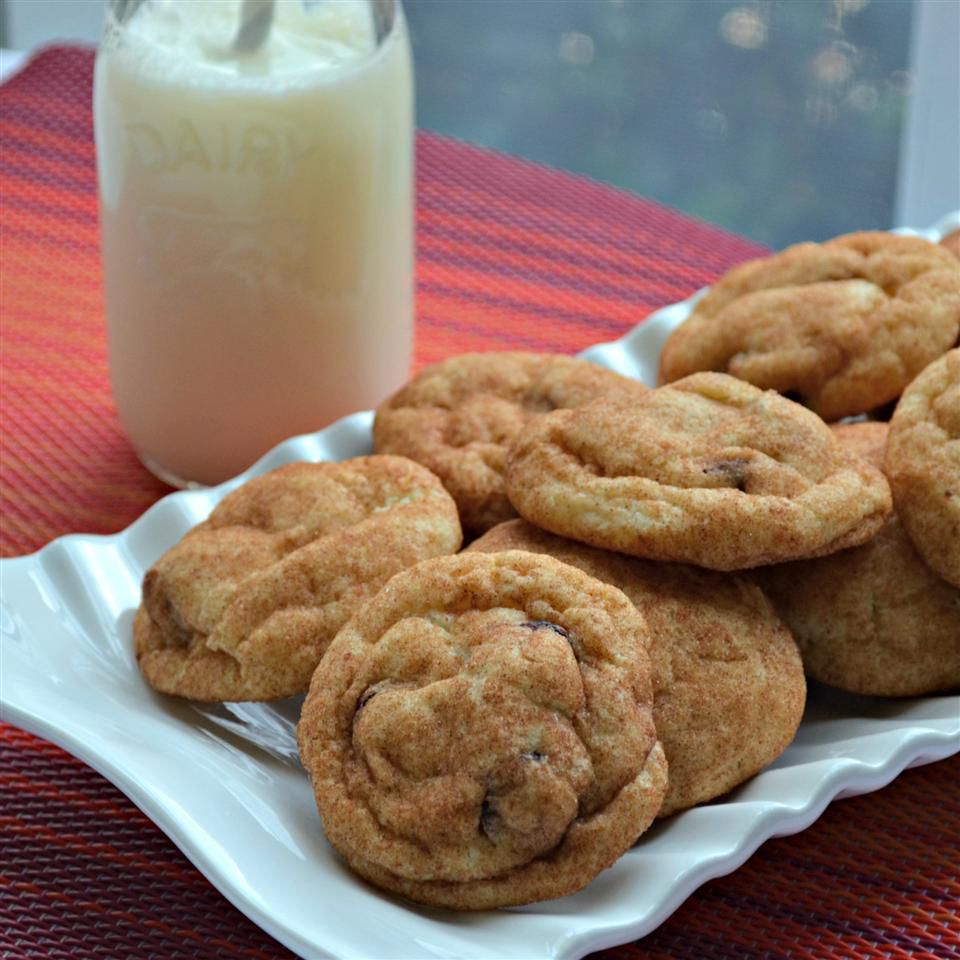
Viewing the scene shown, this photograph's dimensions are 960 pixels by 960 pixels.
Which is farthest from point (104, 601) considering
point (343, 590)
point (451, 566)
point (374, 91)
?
point (374, 91)

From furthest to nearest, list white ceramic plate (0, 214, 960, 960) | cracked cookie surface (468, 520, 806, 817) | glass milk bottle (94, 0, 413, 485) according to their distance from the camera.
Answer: glass milk bottle (94, 0, 413, 485), cracked cookie surface (468, 520, 806, 817), white ceramic plate (0, 214, 960, 960)

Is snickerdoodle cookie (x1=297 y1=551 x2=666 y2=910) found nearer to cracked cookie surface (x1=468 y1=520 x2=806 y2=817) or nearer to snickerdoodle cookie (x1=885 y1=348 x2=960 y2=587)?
cracked cookie surface (x1=468 y1=520 x2=806 y2=817)

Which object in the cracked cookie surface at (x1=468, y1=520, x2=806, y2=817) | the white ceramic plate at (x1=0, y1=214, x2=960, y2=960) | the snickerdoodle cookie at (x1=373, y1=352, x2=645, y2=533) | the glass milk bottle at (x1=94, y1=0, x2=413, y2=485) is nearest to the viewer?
the white ceramic plate at (x1=0, y1=214, x2=960, y2=960)

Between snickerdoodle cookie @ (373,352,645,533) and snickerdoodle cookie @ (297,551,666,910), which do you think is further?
snickerdoodle cookie @ (373,352,645,533)

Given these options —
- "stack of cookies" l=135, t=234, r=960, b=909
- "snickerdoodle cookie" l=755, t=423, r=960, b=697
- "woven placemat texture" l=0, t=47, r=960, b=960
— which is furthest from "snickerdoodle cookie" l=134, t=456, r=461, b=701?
"snickerdoodle cookie" l=755, t=423, r=960, b=697

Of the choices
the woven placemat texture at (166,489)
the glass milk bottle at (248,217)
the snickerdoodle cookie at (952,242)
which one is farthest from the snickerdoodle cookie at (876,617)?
the glass milk bottle at (248,217)
